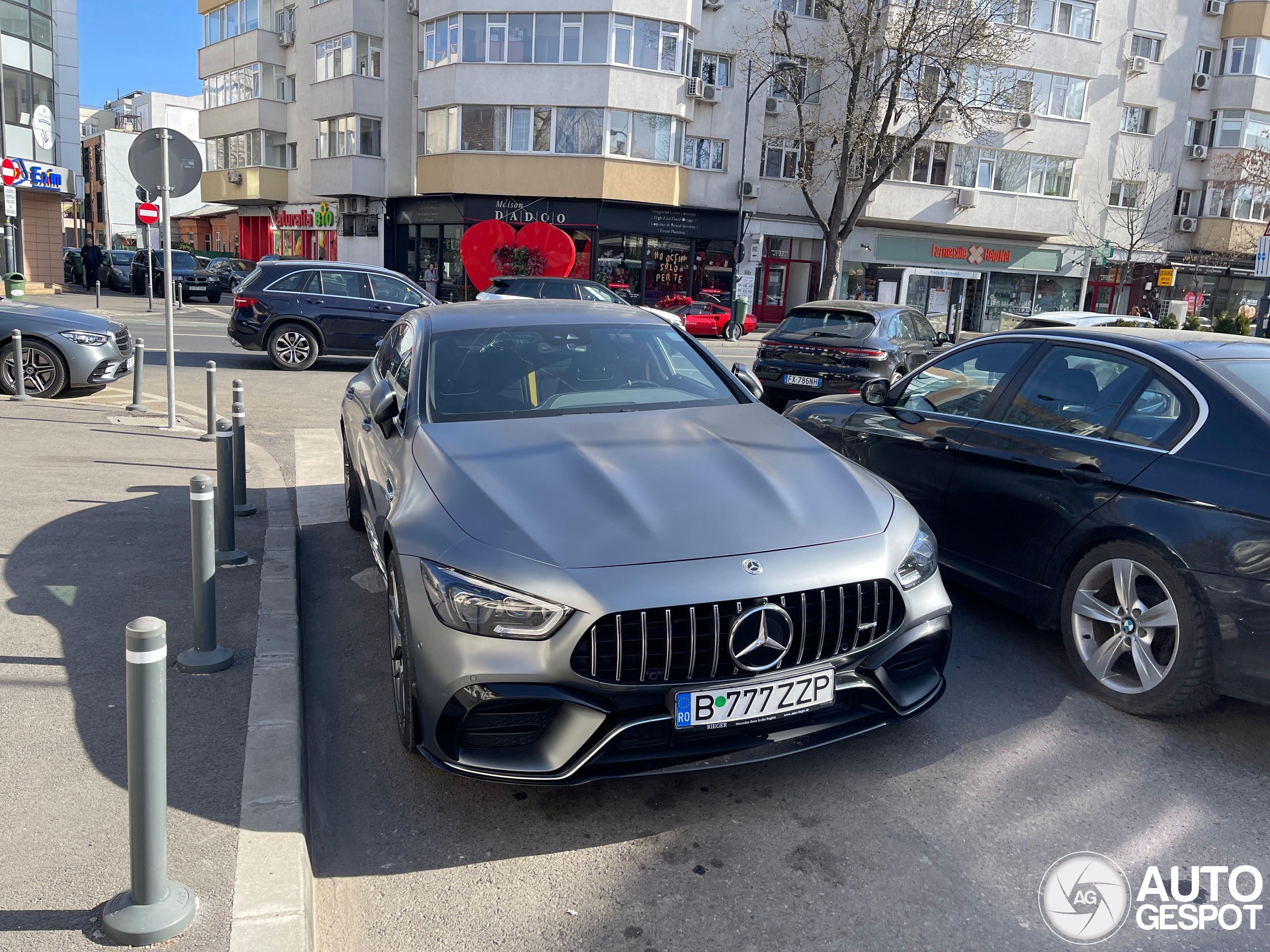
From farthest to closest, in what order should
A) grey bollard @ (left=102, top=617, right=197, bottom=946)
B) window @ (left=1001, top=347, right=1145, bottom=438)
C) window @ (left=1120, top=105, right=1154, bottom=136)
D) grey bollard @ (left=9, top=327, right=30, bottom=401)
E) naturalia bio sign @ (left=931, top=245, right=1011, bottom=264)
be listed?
window @ (left=1120, top=105, right=1154, bottom=136) → naturalia bio sign @ (left=931, top=245, right=1011, bottom=264) → grey bollard @ (left=9, top=327, right=30, bottom=401) → window @ (left=1001, top=347, right=1145, bottom=438) → grey bollard @ (left=102, top=617, right=197, bottom=946)

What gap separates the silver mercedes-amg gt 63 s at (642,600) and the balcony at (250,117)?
45.4 meters

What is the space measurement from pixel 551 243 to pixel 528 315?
26.4m

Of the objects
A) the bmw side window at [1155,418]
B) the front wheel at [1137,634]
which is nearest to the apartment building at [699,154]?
the bmw side window at [1155,418]

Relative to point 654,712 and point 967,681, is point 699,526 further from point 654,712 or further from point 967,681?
point 967,681

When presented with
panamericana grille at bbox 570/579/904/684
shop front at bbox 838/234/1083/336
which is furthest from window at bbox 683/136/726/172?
panamericana grille at bbox 570/579/904/684

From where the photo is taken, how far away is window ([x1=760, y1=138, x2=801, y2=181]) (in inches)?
1444

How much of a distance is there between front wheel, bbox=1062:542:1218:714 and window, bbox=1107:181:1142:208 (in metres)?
42.9

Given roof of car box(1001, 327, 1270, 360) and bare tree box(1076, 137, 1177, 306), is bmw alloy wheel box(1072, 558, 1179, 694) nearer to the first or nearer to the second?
roof of car box(1001, 327, 1270, 360)

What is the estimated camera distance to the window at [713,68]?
117 feet

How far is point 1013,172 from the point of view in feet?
125

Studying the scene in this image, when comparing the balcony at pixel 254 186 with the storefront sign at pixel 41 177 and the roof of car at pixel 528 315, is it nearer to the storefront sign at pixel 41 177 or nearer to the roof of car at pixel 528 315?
the storefront sign at pixel 41 177

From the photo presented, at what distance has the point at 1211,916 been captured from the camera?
9.69 ft

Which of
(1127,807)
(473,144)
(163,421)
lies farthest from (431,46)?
(1127,807)

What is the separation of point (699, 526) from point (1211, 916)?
1.89 metres
